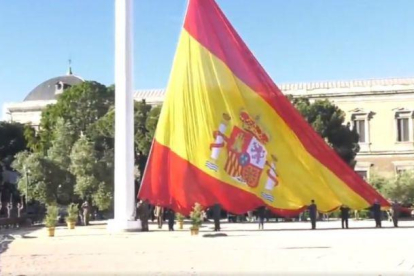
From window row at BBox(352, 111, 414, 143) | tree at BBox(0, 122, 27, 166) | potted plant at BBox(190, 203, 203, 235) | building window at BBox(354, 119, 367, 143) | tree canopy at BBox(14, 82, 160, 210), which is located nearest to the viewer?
potted plant at BBox(190, 203, 203, 235)

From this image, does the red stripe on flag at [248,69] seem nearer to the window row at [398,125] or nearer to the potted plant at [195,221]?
the potted plant at [195,221]

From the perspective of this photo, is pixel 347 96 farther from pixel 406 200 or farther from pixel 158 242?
pixel 158 242

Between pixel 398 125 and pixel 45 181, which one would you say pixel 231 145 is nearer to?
pixel 45 181

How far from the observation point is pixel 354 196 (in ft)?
93.9

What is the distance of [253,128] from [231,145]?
3.90ft

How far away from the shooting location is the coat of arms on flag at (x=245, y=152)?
28797 millimetres

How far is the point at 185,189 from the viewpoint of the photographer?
28297 mm

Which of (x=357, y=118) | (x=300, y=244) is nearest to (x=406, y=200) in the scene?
(x=357, y=118)

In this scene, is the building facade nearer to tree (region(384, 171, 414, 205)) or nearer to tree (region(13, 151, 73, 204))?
tree (region(384, 171, 414, 205))

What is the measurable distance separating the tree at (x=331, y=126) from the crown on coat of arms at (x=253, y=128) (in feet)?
83.2

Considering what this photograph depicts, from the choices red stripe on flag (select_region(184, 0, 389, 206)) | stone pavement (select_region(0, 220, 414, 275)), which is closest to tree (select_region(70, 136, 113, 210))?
red stripe on flag (select_region(184, 0, 389, 206))

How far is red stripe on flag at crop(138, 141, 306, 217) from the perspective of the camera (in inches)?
1109

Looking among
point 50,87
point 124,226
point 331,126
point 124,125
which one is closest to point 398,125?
point 331,126

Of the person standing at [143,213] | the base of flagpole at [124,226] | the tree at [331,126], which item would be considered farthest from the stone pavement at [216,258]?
the tree at [331,126]
